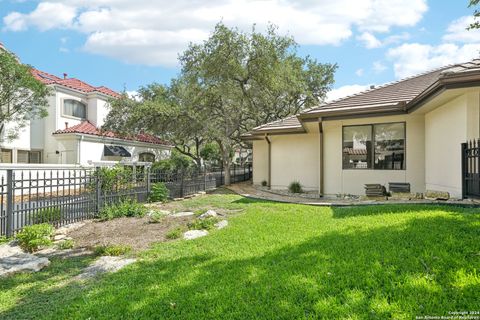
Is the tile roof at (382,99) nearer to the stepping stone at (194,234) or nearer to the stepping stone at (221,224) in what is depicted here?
the stepping stone at (221,224)

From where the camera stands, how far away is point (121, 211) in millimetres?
9703

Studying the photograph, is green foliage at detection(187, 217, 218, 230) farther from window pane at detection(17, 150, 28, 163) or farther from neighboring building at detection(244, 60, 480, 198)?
window pane at detection(17, 150, 28, 163)

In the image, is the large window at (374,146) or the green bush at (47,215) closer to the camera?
the green bush at (47,215)

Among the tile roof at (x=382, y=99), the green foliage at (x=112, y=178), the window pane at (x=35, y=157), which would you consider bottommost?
the green foliage at (x=112, y=178)

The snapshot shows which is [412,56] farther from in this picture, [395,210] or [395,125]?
[395,210]

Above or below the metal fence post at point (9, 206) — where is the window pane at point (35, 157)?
above

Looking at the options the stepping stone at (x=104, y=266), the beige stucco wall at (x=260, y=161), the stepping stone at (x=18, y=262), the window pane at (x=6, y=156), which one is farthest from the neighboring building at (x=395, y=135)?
the window pane at (x=6, y=156)

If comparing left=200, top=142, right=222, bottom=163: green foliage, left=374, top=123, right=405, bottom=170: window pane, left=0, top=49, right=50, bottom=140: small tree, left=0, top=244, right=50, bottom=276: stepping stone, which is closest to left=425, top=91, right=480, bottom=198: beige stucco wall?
left=374, top=123, right=405, bottom=170: window pane

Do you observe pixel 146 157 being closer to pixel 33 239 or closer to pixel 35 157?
pixel 35 157

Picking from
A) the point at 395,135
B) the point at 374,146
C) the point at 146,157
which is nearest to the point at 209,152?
the point at 146,157

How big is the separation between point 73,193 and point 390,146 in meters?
11.4

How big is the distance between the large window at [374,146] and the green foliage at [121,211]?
8.13 meters

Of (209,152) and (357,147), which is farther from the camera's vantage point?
(209,152)

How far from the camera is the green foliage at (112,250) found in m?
5.79
